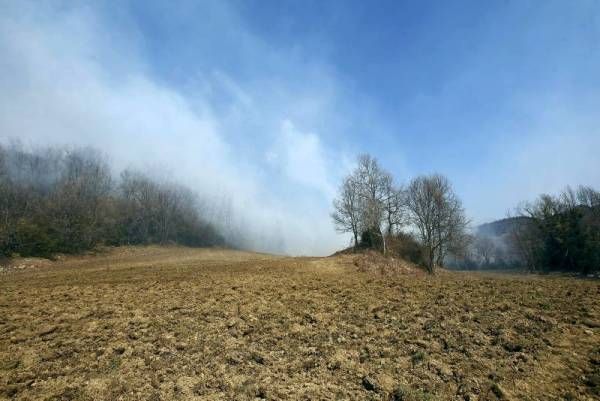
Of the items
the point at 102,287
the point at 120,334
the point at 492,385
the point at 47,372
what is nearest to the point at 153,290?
the point at 102,287

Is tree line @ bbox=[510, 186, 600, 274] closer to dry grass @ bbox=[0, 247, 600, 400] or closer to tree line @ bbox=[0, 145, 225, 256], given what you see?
dry grass @ bbox=[0, 247, 600, 400]

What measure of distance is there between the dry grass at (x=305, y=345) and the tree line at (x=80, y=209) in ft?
130

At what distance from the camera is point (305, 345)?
1016 cm

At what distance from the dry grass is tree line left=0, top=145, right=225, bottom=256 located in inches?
1558

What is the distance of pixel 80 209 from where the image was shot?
58.6m

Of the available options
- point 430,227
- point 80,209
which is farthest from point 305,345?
point 80,209

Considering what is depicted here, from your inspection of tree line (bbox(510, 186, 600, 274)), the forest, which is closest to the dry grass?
the forest

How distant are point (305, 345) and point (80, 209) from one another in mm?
62701

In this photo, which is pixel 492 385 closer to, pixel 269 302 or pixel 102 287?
pixel 269 302

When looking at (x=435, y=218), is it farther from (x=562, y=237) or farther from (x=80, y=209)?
(x=80, y=209)

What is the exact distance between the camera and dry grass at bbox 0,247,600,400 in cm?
774

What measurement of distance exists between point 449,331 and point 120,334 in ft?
35.7

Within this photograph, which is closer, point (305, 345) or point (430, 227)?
point (305, 345)

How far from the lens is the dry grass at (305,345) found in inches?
305
